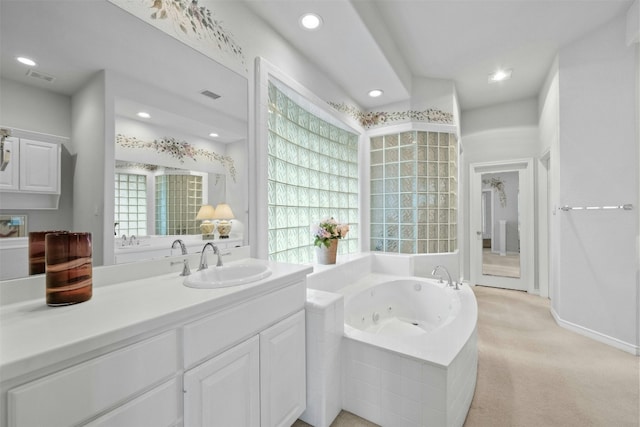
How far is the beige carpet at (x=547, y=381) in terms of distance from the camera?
4.90ft

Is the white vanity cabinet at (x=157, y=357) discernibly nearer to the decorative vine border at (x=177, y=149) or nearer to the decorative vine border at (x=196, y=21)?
the decorative vine border at (x=177, y=149)

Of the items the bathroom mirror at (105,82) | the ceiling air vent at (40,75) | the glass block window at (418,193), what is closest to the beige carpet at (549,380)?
the glass block window at (418,193)

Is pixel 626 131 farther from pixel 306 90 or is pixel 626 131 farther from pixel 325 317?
pixel 325 317

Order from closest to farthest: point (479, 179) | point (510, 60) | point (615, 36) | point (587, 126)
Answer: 1. point (615, 36)
2. point (587, 126)
3. point (510, 60)
4. point (479, 179)

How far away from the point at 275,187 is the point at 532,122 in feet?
12.4

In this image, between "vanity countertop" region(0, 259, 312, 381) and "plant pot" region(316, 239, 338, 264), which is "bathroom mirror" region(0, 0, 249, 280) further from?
"plant pot" region(316, 239, 338, 264)

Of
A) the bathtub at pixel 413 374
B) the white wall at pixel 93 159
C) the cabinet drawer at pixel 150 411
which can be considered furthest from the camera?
the bathtub at pixel 413 374

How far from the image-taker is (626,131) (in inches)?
86.7

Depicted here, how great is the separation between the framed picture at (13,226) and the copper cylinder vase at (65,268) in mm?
155

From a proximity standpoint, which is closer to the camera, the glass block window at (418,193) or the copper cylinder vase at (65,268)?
the copper cylinder vase at (65,268)

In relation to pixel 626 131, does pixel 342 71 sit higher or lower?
higher

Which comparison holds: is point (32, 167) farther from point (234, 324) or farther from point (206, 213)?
point (234, 324)

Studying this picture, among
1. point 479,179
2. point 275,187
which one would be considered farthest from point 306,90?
point 479,179

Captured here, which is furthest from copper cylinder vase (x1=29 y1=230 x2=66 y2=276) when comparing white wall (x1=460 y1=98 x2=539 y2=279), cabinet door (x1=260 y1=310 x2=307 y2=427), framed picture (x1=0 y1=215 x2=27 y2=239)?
white wall (x1=460 y1=98 x2=539 y2=279)
